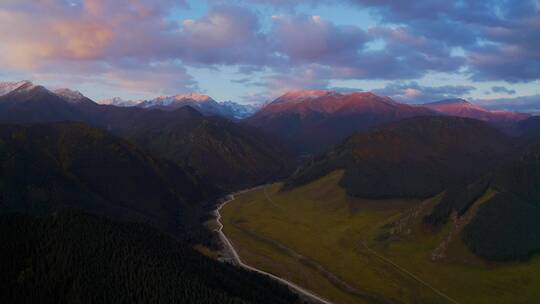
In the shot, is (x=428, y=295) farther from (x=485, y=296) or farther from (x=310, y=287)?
(x=310, y=287)

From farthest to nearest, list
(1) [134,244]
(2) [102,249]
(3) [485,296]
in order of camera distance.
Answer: (3) [485,296], (1) [134,244], (2) [102,249]

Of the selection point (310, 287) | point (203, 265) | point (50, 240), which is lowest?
point (310, 287)

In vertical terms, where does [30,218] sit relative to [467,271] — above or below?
above

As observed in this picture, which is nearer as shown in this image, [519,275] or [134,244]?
[134,244]

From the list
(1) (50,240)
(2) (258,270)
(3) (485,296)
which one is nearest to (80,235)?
(1) (50,240)

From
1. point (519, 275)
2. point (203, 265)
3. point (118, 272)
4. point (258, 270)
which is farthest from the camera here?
point (258, 270)

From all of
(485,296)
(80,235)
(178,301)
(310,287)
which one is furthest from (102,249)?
(485,296)
